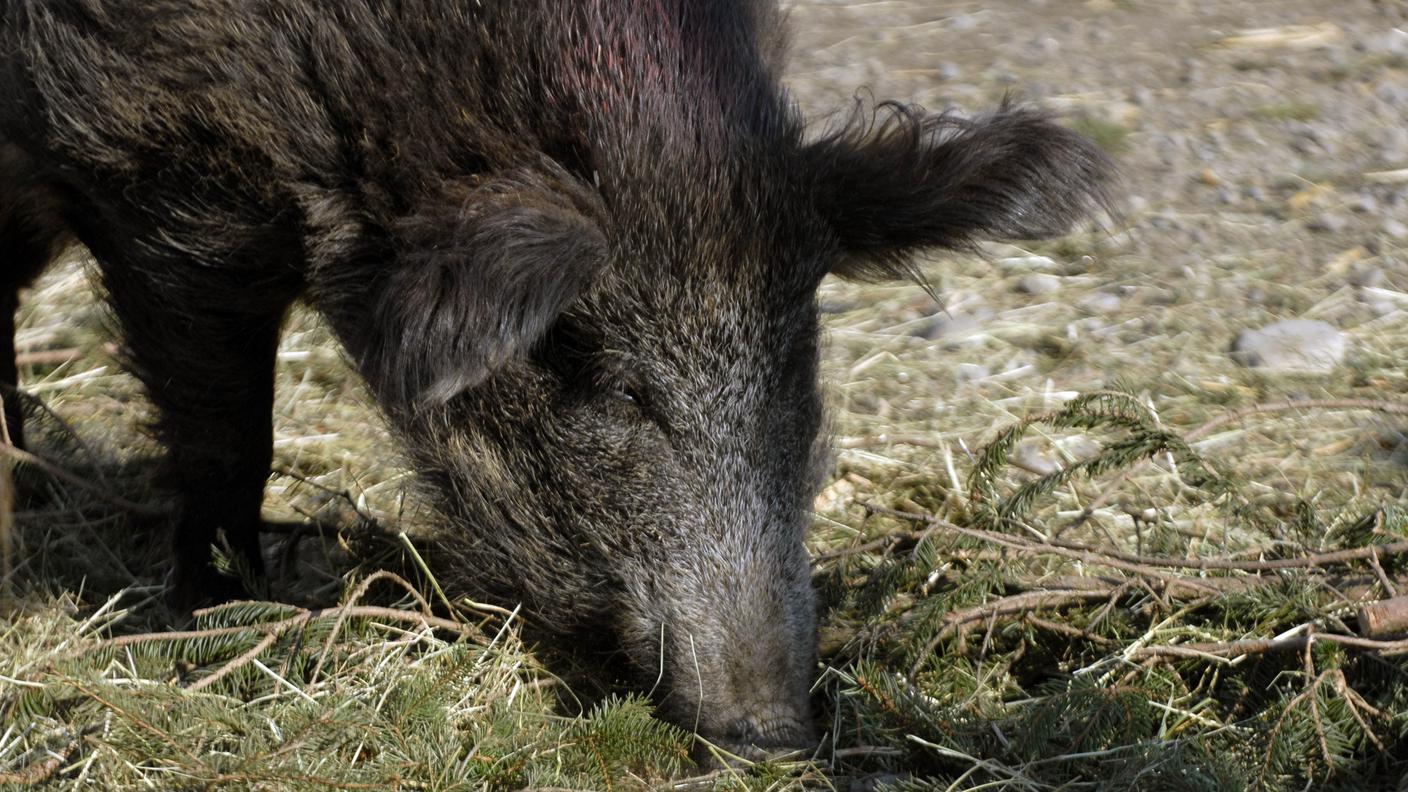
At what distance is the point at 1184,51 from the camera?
24.7 feet

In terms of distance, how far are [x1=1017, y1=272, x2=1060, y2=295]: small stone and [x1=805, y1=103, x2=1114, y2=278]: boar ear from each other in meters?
2.18

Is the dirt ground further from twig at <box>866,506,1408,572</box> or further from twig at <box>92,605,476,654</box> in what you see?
twig at <box>92,605,476,654</box>

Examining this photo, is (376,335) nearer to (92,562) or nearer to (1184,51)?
(92,562)

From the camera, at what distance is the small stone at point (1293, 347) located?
15.7ft

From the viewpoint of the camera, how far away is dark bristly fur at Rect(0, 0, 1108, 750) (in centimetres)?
306

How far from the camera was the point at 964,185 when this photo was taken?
10.7 feet

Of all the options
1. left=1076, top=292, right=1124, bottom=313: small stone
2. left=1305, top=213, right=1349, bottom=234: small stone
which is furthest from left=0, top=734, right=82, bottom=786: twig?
left=1305, top=213, right=1349, bottom=234: small stone

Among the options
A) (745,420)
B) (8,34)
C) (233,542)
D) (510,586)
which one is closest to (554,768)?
(510,586)

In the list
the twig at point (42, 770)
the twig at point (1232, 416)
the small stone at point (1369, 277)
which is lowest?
the small stone at point (1369, 277)

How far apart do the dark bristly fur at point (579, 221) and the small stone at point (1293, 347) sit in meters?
1.85

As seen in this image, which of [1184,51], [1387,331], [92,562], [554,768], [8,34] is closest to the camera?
[554,768]

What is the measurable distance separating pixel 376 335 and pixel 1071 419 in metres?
1.82

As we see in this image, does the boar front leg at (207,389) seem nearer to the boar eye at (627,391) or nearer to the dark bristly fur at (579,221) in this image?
the dark bristly fur at (579,221)

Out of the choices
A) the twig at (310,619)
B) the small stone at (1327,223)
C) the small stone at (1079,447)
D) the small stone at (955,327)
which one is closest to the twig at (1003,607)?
the small stone at (1079,447)
